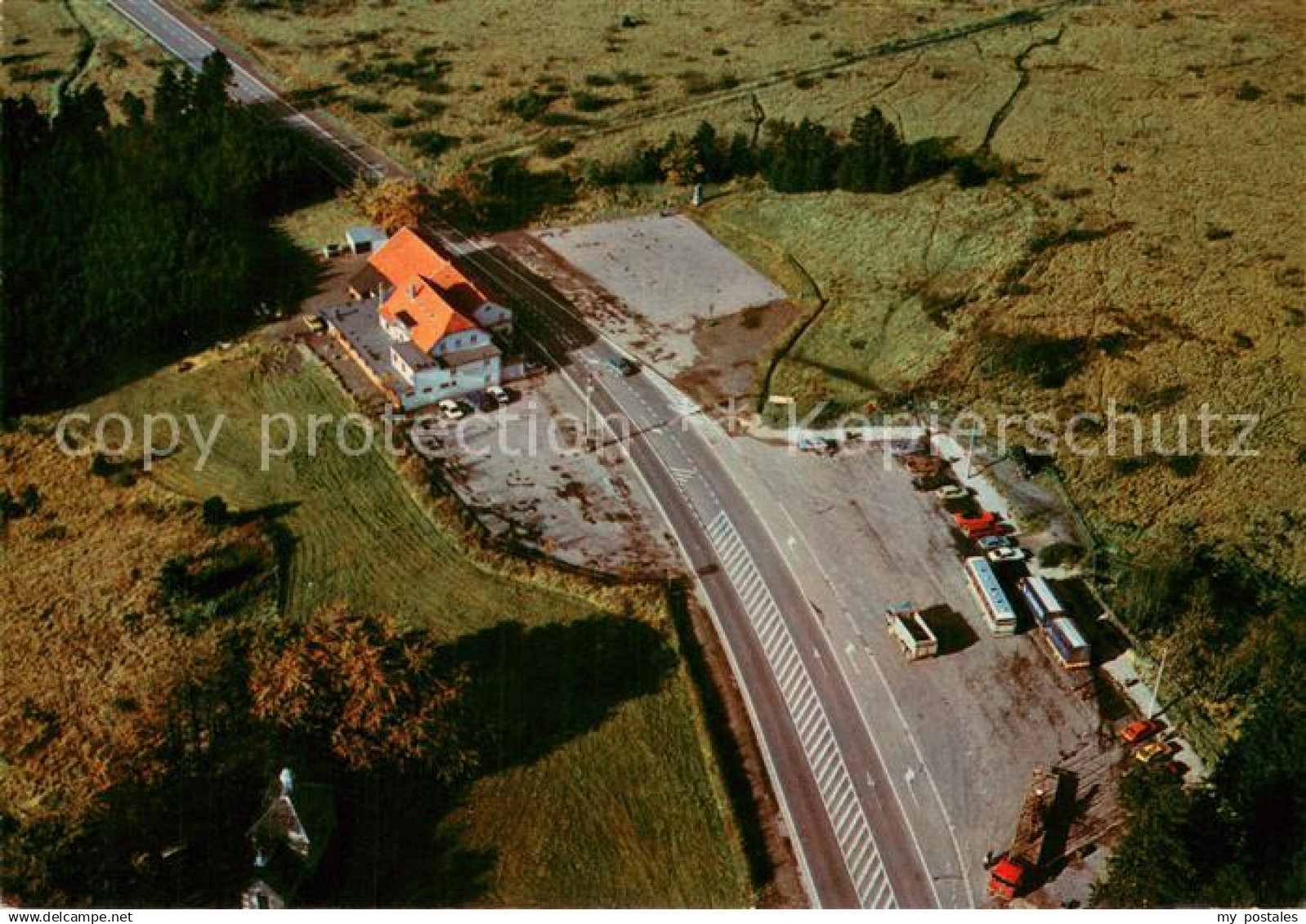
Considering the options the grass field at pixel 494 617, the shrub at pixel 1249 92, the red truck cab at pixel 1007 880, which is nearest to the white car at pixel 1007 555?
the grass field at pixel 494 617

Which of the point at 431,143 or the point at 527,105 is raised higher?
the point at 527,105

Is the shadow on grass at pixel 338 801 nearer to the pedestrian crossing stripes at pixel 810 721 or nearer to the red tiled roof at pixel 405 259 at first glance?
the pedestrian crossing stripes at pixel 810 721

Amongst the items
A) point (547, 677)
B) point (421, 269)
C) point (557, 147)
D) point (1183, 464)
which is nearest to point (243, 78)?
point (557, 147)

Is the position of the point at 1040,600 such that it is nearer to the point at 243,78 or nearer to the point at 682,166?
the point at 682,166

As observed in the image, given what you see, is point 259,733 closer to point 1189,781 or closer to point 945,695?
point 945,695

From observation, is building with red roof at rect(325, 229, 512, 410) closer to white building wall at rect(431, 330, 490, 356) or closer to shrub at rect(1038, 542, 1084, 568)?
white building wall at rect(431, 330, 490, 356)
